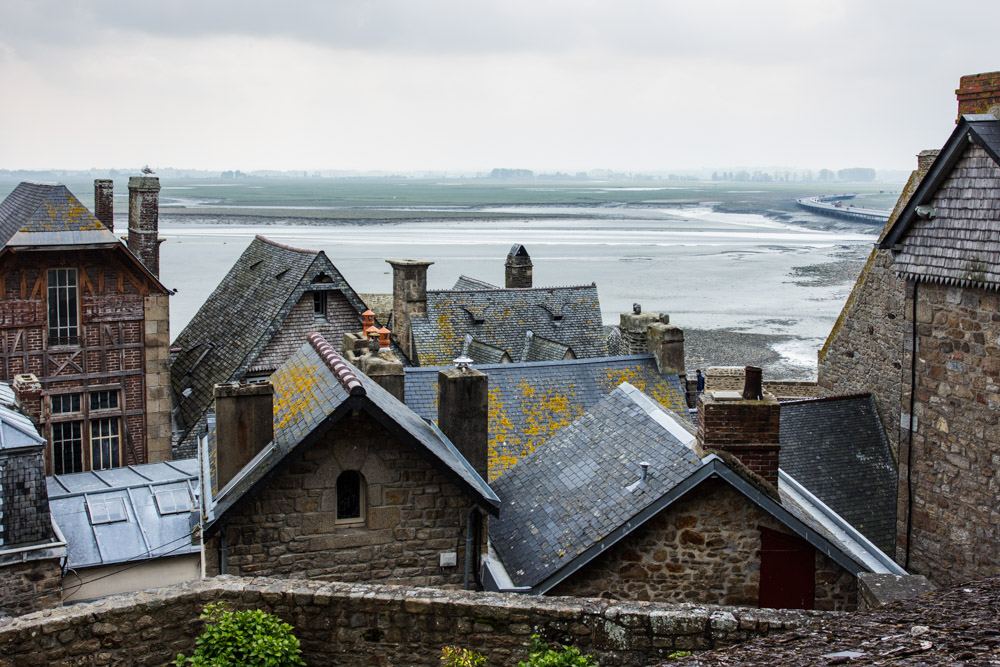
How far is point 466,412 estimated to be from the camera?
1345 cm

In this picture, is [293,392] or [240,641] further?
[293,392]

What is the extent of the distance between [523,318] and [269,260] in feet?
26.4

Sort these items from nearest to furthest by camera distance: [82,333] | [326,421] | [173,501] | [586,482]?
1. [326,421]
2. [586,482]
3. [173,501]
4. [82,333]

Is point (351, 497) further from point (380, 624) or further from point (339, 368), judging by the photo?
point (380, 624)

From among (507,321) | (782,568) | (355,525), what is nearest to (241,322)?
(507,321)

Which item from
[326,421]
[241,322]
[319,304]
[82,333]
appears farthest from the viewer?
[241,322]

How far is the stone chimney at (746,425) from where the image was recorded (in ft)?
37.9

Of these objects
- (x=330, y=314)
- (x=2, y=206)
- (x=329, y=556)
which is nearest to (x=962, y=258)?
(x=329, y=556)

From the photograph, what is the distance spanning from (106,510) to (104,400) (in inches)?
400

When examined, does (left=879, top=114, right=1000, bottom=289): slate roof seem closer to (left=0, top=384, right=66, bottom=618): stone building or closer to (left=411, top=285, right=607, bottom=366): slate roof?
(left=0, top=384, right=66, bottom=618): stone building

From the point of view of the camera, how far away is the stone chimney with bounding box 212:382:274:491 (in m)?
11.7

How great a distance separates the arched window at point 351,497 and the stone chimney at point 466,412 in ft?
6.50

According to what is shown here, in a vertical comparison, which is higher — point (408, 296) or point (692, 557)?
point (408, 296)

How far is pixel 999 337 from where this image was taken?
11.8 meters
